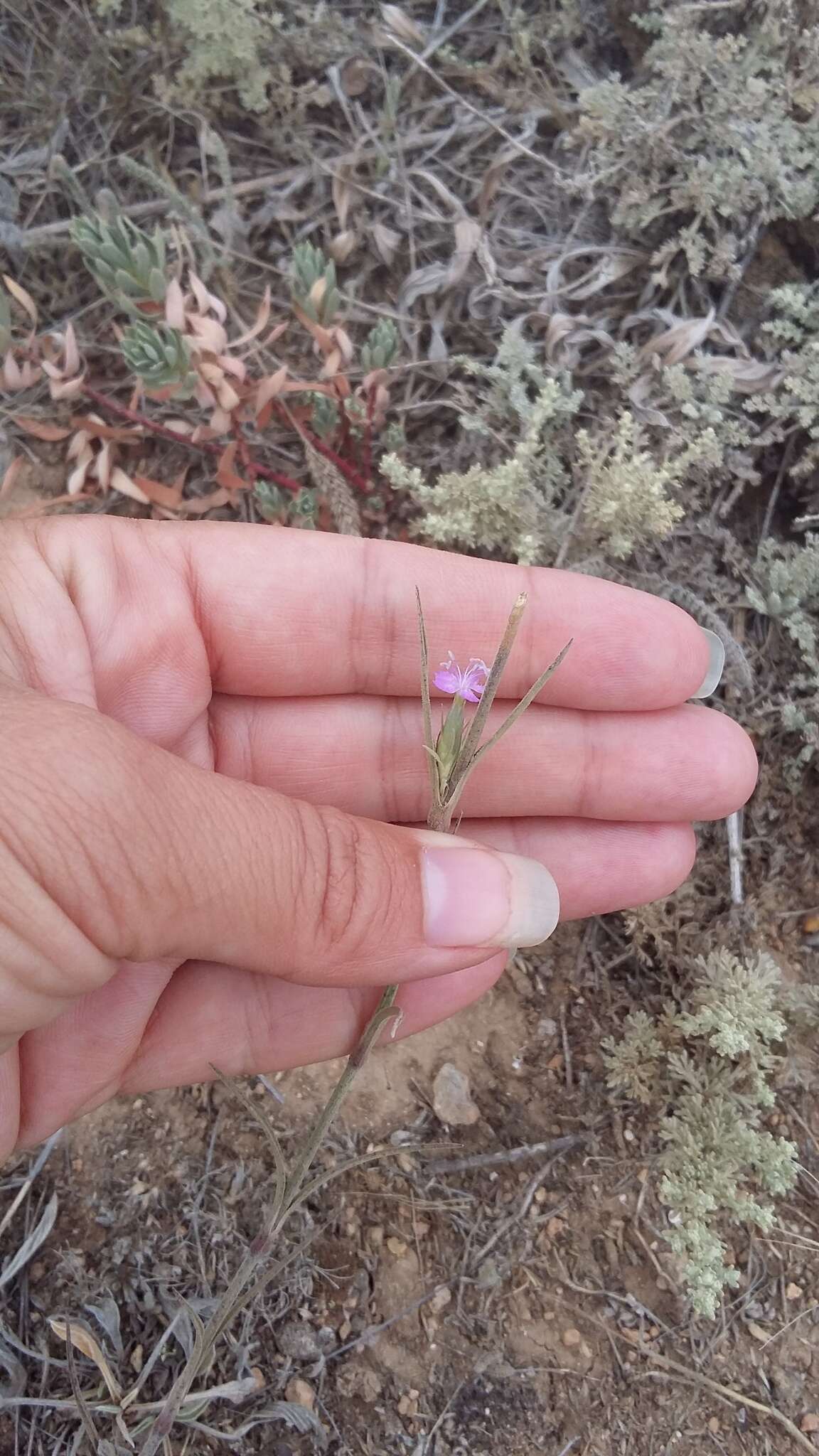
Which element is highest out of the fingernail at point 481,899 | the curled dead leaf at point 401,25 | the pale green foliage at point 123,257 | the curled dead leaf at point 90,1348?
the curled dead leaf at point 401,25

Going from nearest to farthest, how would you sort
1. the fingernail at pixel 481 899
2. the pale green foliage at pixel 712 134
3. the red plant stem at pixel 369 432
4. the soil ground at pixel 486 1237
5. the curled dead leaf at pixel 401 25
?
1. the fingernail at pixel 481 899
2. the soil ground at pixel 486 1237
3. the pale green foliage at pixel 712 134
4. the red plant stem at pixel 369 432
5. the curled dead leaf at pixel 401 25

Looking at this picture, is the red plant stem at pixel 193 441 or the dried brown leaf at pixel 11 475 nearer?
the red plant stem at pixel 193 441

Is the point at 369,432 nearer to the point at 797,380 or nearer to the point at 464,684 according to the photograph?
the point at 797,380

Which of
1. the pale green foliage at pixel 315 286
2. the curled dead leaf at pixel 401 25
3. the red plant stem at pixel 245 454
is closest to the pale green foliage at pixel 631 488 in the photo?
the pale green foliage at pixel 315 286

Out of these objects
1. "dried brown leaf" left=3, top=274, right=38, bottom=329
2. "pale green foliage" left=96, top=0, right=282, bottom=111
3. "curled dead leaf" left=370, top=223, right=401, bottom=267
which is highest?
"pale green foliage" left=96, top=0, right=282, bottom=111

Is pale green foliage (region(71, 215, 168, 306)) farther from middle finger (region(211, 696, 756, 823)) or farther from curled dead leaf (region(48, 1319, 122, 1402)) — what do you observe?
curled dead leaf (region(48, 1319, 122, 1402))

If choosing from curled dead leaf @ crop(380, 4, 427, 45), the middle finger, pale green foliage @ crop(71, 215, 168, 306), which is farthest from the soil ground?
pale green foliage @ crop(71, 215, 168, 306)

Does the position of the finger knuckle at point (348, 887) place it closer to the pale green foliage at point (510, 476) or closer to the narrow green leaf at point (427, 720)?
the narrow green leaf at point (427, 720)
